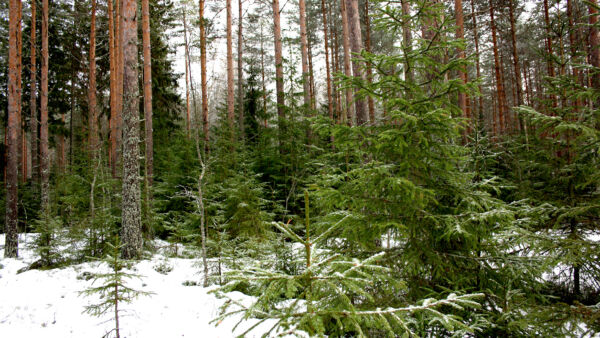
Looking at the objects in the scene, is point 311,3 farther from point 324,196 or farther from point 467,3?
point 324,196

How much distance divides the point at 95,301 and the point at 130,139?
3.86m

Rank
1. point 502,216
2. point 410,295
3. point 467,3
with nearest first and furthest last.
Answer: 1. point 502,216
2. point 410,295
3. point 467,3

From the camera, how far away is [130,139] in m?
7.59

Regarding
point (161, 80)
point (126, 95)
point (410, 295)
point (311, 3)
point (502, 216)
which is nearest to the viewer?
point (502, 216)

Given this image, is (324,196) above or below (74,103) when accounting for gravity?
below

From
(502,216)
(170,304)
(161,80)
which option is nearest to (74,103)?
(161,80)

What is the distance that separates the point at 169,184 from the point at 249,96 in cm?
685

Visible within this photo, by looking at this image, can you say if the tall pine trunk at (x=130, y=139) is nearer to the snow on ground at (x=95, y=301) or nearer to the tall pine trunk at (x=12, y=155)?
the snow on ground at (x=95, y=301)

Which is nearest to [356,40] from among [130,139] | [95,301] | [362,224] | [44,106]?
[362,224]

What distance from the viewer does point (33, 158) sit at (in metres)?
12.5

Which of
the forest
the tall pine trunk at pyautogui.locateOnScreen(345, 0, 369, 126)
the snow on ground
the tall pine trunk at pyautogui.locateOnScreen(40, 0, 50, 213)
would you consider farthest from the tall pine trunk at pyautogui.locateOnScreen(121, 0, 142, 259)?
the tall pine trunk at pyautogui.locateOnScreen(345, 0, 369, 126)

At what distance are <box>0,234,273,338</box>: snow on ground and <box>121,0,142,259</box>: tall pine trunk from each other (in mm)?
876

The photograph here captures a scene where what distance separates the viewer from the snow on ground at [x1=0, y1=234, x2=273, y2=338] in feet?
15.8

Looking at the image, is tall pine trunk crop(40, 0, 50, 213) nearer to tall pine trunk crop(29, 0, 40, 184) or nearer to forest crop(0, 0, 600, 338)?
forest crop(0, 0, 600, 338)
